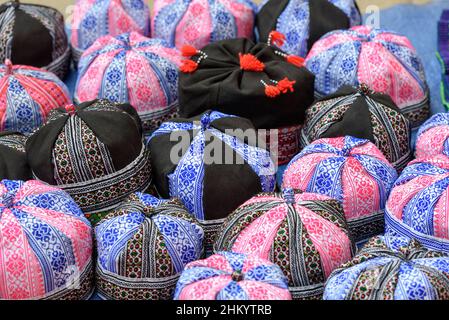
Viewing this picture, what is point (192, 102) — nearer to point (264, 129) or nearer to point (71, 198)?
point (264, 129)

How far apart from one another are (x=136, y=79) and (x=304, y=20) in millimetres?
510

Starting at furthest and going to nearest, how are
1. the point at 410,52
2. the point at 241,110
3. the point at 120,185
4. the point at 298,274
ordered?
1. the point at 410,52
2. the point at 241,110
3. the point at 120,185
4. the point at 298,274

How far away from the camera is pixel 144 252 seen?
1.35 meters

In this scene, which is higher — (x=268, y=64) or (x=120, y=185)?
(x=268, y=64)

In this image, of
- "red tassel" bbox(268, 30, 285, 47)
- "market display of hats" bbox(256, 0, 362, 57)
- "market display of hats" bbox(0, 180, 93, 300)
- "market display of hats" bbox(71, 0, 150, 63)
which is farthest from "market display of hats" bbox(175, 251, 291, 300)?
"market display of hats" bbox(71, 0, 150, 63)

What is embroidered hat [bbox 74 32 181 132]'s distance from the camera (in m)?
1.83

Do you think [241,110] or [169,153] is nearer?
[169,153]

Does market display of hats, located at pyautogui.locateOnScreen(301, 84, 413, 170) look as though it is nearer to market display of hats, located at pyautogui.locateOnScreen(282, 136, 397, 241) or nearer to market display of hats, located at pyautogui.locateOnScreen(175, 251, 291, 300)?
market display of hats, located at pyautogui.locateOnScreen(282, 136, 397, 241)

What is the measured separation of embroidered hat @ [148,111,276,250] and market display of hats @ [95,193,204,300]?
0.37ft

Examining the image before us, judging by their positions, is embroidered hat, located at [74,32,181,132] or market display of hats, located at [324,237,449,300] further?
embroidered hat, located at [74,32,181,132]

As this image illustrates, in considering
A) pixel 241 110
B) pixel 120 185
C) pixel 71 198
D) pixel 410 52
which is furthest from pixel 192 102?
pixel 410 52

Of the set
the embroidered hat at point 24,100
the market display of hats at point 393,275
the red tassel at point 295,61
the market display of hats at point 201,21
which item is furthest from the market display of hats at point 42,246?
the market display of hats at point 201,21

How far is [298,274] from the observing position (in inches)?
51.1

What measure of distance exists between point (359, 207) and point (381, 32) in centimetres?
58
